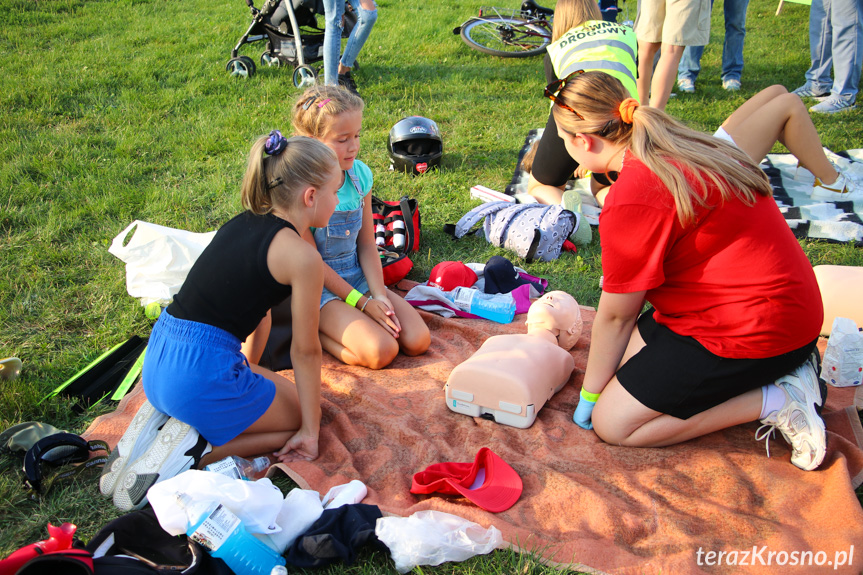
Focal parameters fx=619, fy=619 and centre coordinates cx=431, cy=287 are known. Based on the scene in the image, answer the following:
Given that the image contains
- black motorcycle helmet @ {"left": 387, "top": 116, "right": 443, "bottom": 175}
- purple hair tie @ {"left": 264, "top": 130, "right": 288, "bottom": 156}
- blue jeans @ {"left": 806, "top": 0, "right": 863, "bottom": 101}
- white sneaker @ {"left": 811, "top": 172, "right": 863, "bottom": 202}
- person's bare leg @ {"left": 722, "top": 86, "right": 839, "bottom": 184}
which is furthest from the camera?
blue jeans @ {"left": 806, "top": 0, "right": 863, "bottom": 101}

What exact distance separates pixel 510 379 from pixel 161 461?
4.73ft

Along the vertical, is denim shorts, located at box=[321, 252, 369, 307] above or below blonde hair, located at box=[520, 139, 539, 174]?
above

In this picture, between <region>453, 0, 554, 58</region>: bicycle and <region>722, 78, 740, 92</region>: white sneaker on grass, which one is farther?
<region>453, 0, 554, 58</region>: bicycle

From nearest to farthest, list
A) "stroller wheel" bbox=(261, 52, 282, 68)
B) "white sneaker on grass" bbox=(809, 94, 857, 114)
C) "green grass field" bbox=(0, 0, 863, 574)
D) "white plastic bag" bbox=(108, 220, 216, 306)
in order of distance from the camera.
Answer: "green grass field" bbox=(0, 0, 863, 574) → "white plastic bag" bbox=(108, 220, 216, 306) → "white sneaker on grass" bbox=(809, 94, 857, 114) → "stroller wheel" bbox=(261, 52, 282, 68)

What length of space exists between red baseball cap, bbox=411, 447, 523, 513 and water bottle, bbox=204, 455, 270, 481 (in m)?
0.66

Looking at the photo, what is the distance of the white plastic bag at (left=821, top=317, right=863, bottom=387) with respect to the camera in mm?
2916

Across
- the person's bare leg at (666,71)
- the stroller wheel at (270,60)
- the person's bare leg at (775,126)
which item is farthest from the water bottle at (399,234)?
the stroller wheel at (270,60)

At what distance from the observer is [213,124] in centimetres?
621

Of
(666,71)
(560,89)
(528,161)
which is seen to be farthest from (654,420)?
(666,71)

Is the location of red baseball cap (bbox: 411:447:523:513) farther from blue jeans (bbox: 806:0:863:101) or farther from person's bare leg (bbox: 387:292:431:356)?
blue jeans (bbox: 806:0:863:101)

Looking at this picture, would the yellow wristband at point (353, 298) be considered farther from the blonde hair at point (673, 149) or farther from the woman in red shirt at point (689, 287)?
the blonde hair at point (673, 149)

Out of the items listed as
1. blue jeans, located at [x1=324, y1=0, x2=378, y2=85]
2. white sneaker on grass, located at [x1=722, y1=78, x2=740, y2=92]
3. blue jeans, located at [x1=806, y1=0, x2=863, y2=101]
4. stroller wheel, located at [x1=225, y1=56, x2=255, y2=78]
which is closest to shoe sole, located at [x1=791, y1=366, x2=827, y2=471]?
blue jeans, located at [x1=806, y1=0, x2=863, y2=101]

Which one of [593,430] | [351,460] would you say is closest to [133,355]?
[351,460]

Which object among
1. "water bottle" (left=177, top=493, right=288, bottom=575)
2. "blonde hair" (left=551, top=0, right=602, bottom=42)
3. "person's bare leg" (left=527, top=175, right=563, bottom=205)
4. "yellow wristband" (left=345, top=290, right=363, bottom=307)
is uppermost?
"blonde hair" (left=551, top=0, right=602, bottom=42)
